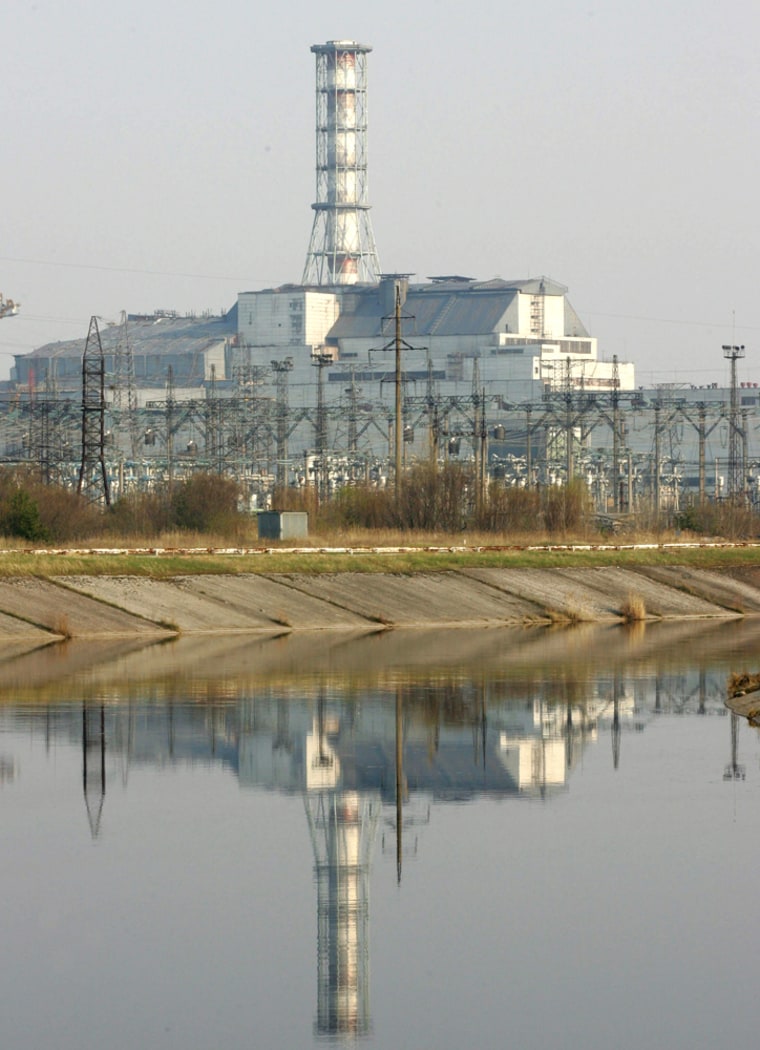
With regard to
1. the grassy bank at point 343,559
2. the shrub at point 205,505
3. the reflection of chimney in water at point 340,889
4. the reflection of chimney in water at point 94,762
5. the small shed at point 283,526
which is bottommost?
the reflection of chimney in water at point 340,889

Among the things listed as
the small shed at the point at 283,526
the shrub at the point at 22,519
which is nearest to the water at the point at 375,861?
the shrub at the point at 22,519

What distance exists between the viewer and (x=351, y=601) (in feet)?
136

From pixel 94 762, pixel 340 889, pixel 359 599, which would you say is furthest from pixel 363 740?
pixel 359 599

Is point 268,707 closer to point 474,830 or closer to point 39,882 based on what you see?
point 474,830

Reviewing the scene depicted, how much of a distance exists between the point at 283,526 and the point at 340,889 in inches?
1427

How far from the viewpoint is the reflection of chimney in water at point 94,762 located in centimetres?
1867

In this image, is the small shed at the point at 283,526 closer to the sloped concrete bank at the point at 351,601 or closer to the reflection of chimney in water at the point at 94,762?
the sloped concrete bank at the point at 351,601

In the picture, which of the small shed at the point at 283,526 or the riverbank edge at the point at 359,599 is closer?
the riverbank edge at the point at 359,599

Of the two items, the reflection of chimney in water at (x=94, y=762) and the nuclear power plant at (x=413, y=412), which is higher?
the nuclear power plant at (x=413, y=412)

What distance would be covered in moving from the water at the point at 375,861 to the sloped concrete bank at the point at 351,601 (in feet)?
26.3

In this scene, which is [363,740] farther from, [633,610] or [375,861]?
[633,610]

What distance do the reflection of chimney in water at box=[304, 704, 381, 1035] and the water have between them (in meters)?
0.03

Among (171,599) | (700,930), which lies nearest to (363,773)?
(700,930)

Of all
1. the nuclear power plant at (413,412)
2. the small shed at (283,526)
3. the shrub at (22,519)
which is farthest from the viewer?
Result: the nuclear power plant at (413,412)
